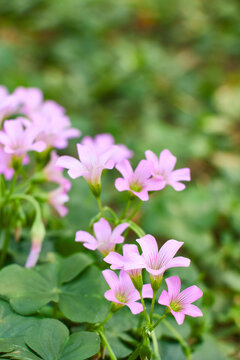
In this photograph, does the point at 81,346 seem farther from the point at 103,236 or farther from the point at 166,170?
the point at 166,170

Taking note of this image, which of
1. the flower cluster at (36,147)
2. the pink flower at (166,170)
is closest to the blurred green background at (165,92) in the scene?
the flower cluster at (36,147)

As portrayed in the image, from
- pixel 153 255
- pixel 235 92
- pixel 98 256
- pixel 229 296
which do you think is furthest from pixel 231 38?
pixel 153 255

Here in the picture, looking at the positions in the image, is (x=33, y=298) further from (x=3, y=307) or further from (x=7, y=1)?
(x=7, y=1)

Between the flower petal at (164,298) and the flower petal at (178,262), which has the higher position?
the flower petal at (178,262)

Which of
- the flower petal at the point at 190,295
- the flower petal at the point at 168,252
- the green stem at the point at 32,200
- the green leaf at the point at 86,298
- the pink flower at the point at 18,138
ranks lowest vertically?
the green leaf at the point at 86,298

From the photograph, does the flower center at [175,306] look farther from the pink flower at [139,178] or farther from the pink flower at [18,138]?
the pink flower at [18,138]

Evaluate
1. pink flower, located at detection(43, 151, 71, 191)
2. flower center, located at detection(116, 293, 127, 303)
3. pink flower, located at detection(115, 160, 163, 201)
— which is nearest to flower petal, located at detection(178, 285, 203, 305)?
flower center, located at detection(116, 293, 127, 303)
